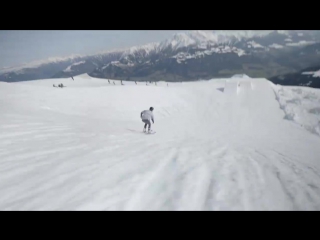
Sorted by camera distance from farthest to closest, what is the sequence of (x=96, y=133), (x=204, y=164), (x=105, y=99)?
(x=105, y=99) → (x=96, y=133) → (x=204, y=164)

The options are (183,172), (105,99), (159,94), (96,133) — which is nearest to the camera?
(183,172)

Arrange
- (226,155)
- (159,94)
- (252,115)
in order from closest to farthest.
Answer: (226,155) → (252,115) → (159,94)

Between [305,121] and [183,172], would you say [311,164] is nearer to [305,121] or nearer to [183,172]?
[183,172]

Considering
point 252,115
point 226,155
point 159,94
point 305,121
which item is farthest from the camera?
point 159,94

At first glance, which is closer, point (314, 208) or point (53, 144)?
point (314, 208)

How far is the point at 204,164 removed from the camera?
6418 mm

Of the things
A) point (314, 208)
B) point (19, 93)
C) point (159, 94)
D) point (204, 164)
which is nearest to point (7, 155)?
point (204, 164)

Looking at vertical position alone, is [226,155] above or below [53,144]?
below

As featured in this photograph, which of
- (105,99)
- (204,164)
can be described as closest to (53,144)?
(204,164)

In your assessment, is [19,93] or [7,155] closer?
[7,155]

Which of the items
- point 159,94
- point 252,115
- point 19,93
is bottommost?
Answer: point 252,115

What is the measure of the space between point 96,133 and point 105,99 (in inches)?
360

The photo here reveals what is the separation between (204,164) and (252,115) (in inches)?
586

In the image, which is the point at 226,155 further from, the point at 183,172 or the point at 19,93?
the point at 19,93
